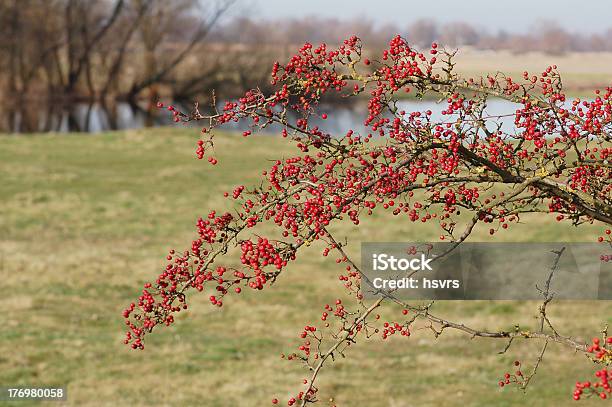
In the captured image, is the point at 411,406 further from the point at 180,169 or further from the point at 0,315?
the point at 180,169

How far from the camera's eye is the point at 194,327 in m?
22.2

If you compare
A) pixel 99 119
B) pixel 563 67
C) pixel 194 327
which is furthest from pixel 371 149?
pixel 99 119

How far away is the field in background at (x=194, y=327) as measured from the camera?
17.5 metres

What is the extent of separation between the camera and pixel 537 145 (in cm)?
509

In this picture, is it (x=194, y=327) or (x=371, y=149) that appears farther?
(x=194, y=327)

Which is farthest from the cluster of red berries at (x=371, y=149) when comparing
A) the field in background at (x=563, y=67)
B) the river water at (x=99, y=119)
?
the river water at (x=99, y=119)

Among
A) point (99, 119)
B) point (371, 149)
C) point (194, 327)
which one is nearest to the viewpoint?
point (371, 149)

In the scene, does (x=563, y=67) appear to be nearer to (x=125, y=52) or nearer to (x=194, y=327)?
(x=194, y=327)

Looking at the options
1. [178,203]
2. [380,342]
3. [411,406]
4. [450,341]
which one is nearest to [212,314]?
[380,342]

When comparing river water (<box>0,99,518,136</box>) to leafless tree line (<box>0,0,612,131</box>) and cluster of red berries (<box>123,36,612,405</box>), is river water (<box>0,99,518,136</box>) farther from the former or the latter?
cluster of red berries (<box>123,36,612,405</box>)

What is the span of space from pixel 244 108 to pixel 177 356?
50.7ft

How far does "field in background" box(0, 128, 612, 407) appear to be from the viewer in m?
17.5

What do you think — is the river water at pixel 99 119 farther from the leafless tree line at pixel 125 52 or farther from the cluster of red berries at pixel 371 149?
the cluster of red berries at pixel 371 149

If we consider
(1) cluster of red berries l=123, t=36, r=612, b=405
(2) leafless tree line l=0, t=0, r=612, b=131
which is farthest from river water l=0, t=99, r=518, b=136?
(1) cluster of red berries l=123, t=36, r=612, b=405
